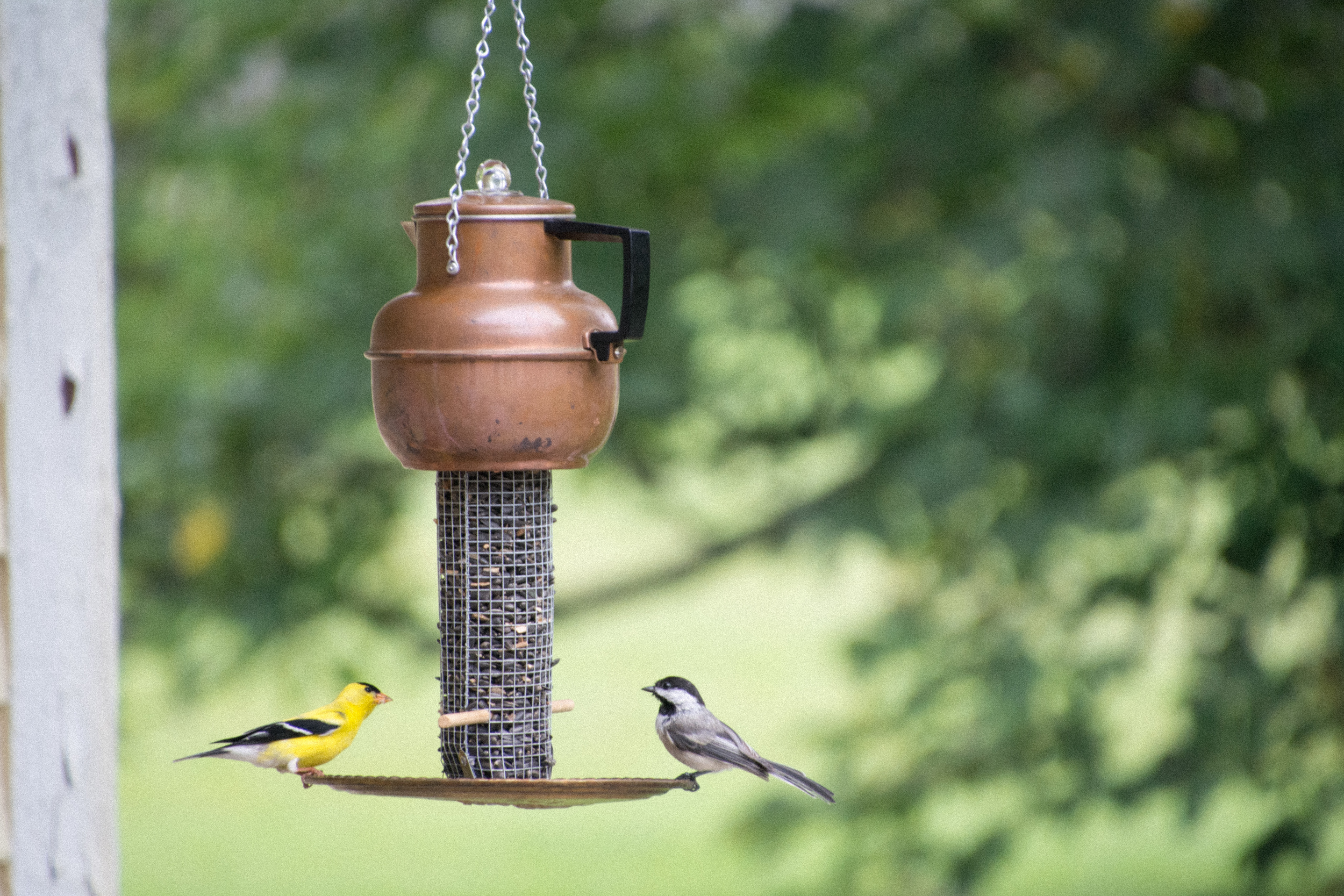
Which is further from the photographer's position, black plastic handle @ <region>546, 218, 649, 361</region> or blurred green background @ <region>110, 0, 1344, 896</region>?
blurred green background @ <region>110, 0, 1344, 896</region>

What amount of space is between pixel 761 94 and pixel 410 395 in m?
4.04

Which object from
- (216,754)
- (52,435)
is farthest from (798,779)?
(52,435)

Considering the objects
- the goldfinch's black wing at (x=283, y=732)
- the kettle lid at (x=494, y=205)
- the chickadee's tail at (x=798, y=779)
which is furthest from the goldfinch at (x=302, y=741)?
the kettle lid at (x=494, y=205)

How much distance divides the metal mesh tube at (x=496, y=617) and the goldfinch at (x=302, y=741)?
167 millimetres

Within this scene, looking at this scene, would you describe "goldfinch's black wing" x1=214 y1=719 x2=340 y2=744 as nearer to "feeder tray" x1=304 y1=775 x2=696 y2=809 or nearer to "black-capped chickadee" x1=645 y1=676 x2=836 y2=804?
"feeder tray" x1=304 y1=775 x2=696 y2=809

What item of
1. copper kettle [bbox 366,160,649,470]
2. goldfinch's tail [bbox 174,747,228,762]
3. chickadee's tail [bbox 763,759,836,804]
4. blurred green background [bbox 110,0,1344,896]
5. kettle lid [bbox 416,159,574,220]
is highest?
blurred green background [bbox 110,0,1344,896]

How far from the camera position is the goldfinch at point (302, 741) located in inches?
109

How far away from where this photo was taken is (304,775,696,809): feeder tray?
7.47 feet

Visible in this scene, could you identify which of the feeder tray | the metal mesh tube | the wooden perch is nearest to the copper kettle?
the metal mesh tube

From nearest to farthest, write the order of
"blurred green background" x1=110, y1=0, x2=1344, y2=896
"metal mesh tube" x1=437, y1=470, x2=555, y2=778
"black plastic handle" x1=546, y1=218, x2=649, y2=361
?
"black plastic handle" x1=546, y1=218, x2=649, y2=361 → "metal mesh tube" x1=437, y1=470, x2=555, y2=778 → "blurred green background" x1=110, y1=0, x2=1344, y2=896

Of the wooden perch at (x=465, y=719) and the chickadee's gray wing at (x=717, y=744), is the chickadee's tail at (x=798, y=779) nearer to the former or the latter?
the chickadee's gray wing at (x=717, y=744)

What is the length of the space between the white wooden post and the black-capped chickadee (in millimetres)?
1103

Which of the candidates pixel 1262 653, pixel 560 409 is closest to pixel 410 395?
pixel 560 409

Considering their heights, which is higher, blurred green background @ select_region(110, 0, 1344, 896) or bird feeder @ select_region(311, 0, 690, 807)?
blurred green background @ select_region(110, 0, 1344, 896)
